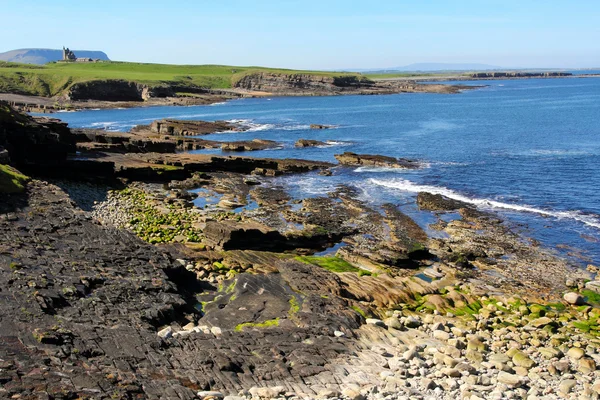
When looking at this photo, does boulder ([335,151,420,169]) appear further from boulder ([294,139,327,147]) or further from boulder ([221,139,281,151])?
boulder ([221,139,281,151])

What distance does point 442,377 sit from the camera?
20438 millimetres

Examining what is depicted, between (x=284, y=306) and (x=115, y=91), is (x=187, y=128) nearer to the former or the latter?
(x=284, y=306)

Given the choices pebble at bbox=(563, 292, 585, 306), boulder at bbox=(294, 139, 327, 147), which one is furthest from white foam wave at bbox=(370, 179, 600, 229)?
boulder at bbox=(294, 139, 327, 147)

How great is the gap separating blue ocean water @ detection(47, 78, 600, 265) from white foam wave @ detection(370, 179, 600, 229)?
8 cm

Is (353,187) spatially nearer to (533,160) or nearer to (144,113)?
(533,160)

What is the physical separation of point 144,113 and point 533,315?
133741 millimetres

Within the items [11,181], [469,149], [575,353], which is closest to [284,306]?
[575,353]

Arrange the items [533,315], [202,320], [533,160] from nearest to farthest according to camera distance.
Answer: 1. [202,320]
2. [533,315]
3. [533,160]

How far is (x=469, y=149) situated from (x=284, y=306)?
62.1 meters

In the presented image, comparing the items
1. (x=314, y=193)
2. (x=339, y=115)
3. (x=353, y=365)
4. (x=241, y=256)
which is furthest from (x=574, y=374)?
(x=339, y=115)

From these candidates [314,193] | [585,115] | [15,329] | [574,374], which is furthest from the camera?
[585,115]

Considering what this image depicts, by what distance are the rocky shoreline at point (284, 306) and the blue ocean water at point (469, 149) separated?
18.2 ft

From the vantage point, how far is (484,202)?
51625 mm

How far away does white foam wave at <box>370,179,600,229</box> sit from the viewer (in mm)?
45156
